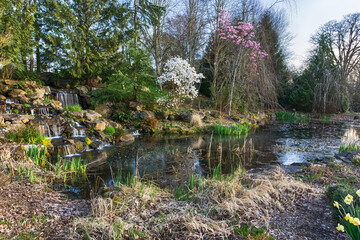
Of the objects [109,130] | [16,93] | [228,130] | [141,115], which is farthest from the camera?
[141,115]

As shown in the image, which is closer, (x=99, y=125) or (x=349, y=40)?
(x=99, y=125)

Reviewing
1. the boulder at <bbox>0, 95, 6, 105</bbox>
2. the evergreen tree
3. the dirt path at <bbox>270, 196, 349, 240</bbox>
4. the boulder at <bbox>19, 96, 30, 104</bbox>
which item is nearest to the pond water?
the dirt path at <bbox>270, 196, 349, 240</bbox>

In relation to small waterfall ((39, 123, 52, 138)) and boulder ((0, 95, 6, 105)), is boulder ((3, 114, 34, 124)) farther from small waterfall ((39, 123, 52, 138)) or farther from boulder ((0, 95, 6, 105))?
boulder ((0, 95, 6, 105))

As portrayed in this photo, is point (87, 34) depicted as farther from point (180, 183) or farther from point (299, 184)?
point (299, 184)

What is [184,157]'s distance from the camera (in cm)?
635

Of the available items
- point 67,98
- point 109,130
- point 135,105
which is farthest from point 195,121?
point 67,98

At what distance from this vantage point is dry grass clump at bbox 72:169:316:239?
7.63 ft

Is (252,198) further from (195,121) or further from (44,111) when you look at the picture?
Result: (44,111)

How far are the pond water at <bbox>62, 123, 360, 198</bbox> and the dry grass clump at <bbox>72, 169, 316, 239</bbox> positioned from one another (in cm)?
109

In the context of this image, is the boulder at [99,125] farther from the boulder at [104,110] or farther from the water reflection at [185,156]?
the boulder at [104,110]

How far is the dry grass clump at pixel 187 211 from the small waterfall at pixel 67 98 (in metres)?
9.87

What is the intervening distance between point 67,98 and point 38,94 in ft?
5.33

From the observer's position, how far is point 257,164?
19.6 feet

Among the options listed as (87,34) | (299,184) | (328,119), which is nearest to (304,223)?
(299,184)
